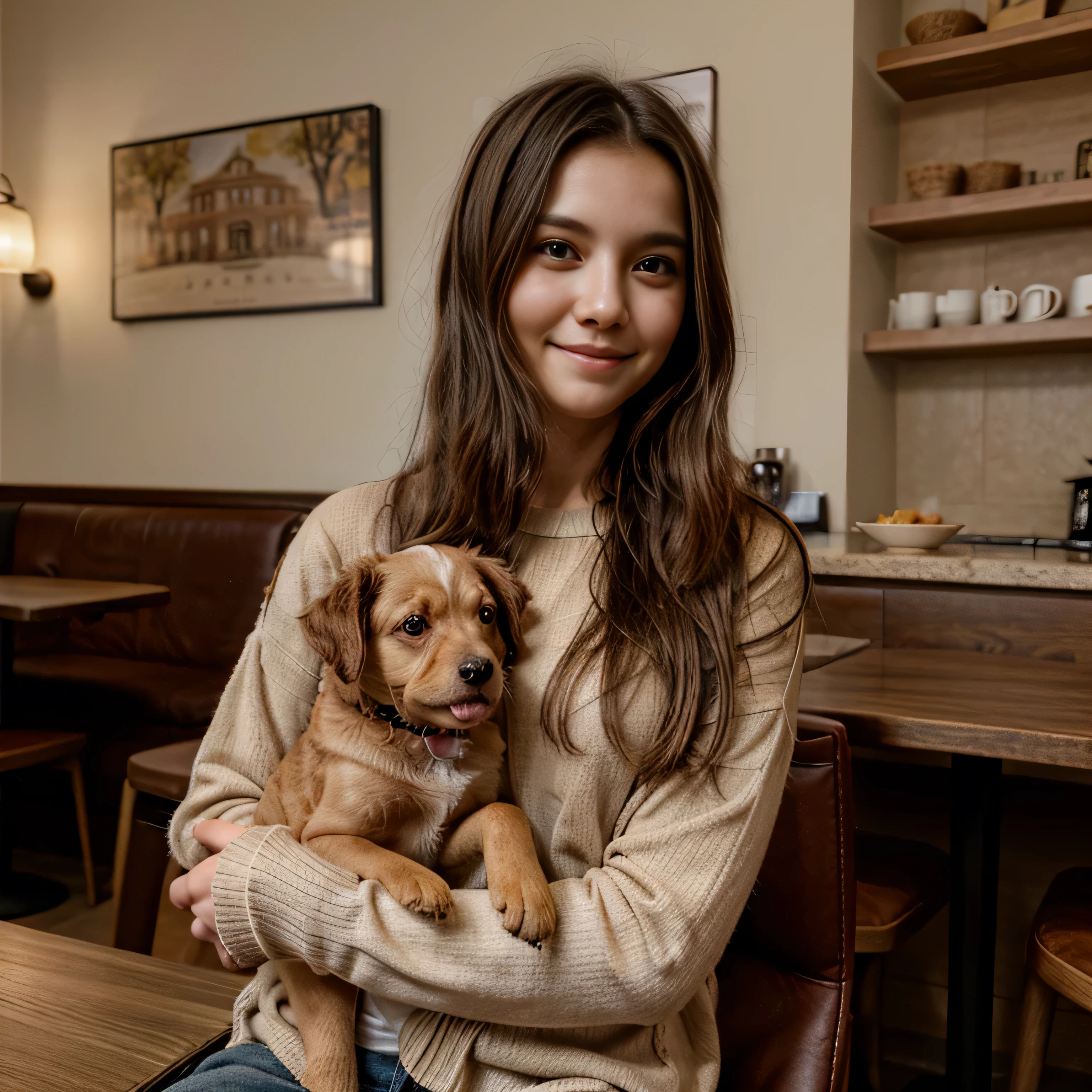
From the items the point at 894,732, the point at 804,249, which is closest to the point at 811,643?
the point at 894,732

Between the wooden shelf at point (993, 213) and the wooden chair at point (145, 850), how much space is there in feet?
8.69

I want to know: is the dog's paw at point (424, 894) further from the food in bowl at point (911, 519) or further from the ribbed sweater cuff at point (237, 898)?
the food in bowl at point (911, 519)

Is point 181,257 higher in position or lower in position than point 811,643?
higher

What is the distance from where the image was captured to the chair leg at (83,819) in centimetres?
311

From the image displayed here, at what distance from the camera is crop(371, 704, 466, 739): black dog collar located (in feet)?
2.99

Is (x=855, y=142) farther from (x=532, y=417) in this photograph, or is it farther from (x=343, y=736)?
(x=343, y=736)

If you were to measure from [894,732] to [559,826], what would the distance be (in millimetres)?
658

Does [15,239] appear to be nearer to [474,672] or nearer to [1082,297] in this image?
[1082,297]

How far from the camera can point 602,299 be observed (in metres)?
0.97

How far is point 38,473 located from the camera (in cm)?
492

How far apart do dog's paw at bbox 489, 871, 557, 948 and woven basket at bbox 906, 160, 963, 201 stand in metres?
2.95

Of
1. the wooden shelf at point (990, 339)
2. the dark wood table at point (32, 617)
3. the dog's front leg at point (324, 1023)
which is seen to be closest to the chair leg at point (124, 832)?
the dark wood table at point (32, 617)

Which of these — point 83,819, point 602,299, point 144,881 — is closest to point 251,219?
point 83,819

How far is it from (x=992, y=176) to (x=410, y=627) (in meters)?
2.89
